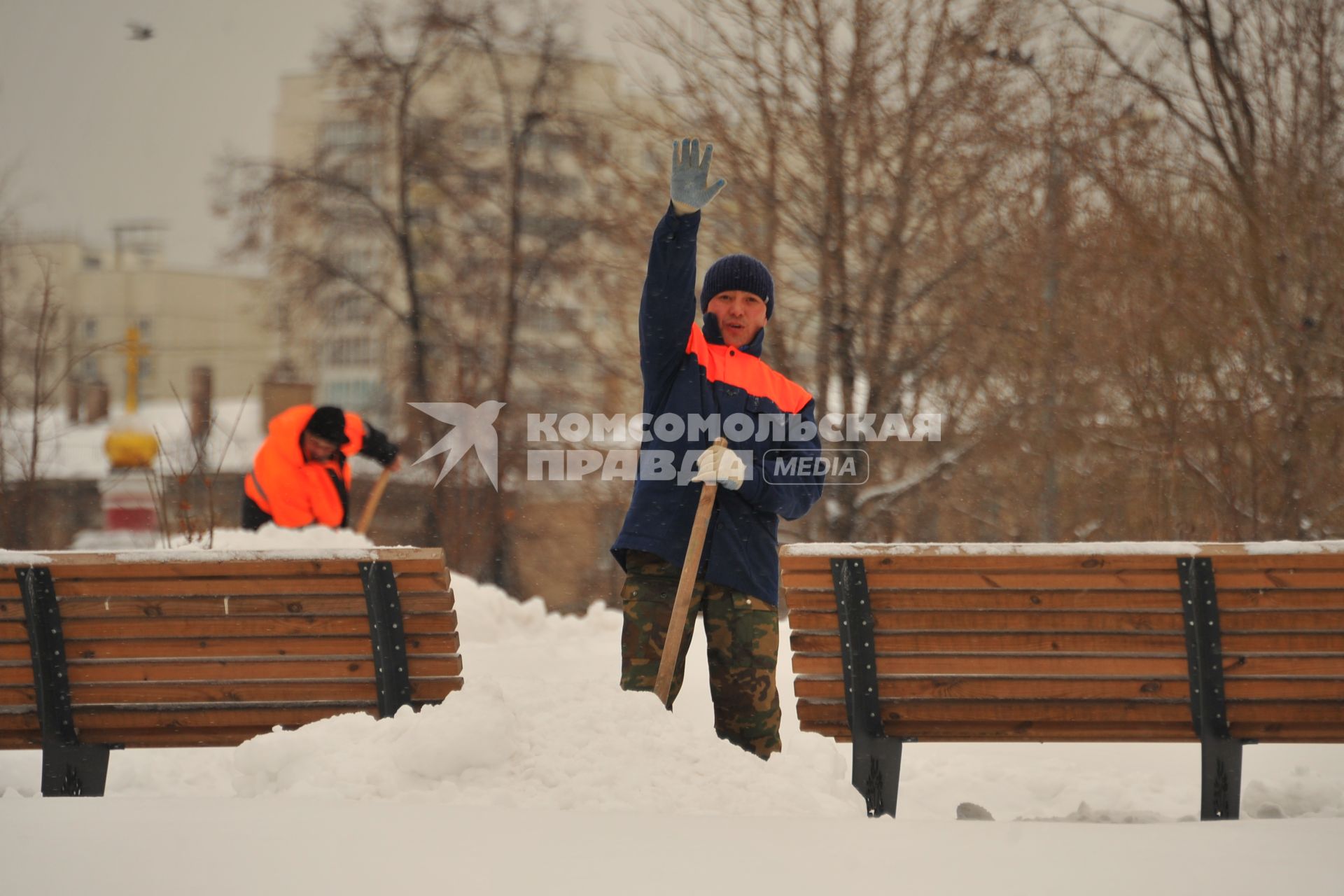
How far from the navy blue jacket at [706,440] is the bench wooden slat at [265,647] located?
658 mm

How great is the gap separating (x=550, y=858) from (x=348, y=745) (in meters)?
1.00

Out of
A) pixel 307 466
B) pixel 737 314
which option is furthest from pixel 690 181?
pixel 307 466

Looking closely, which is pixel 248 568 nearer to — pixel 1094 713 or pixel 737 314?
pixel 737 314

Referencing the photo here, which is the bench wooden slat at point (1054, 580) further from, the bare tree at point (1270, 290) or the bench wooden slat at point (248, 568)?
the bare tree at point (1270, 290)

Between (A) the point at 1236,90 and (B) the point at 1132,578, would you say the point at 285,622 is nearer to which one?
(B) the point at 1132,578

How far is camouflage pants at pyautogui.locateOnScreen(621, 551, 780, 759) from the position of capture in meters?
4.13

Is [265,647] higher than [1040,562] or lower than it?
lower

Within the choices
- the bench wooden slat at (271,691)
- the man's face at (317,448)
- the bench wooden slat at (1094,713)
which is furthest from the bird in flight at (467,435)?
the bench wooden slat at (1094,713)

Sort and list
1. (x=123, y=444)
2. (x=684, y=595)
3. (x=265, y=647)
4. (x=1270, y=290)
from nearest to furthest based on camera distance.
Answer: (x=684, y=595)
(x=265, y=647)
(x=1270, y=290)
(x=123, y=444)

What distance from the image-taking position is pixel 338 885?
280 centimetres

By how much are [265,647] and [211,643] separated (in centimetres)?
17

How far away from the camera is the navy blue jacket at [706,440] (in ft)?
13.4

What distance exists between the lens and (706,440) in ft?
14.1

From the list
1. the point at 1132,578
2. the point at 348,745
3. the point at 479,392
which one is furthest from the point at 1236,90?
the point at 479,392
